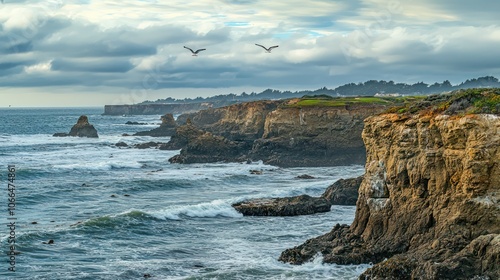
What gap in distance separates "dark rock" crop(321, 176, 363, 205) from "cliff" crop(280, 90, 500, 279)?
12.1 meters

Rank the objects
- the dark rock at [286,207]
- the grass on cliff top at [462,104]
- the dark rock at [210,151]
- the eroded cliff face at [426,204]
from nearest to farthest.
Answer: the eroded cliff face at [426,204]
the grass on cliff top at [462,104]
the dark rock at [286,207]
the dark rock at [210,151]

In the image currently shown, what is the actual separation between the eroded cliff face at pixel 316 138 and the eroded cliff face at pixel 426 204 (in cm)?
3809

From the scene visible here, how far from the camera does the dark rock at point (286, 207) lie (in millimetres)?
38688

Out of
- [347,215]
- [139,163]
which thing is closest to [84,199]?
[347,215]

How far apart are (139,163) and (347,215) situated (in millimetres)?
36220

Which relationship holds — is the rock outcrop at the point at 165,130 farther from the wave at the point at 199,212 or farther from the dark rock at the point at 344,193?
the wave at the point at 199,212

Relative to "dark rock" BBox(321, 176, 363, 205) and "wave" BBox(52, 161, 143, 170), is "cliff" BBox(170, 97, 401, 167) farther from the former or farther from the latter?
"dark rock" BBox(321, 176, 363, 205)

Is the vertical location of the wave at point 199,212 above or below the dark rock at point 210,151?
below

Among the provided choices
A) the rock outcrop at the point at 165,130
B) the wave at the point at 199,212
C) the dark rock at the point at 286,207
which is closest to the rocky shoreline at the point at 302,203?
the dark rock at the point at 286,207

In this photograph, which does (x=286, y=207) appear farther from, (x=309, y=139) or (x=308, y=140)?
(x=309, y=139)

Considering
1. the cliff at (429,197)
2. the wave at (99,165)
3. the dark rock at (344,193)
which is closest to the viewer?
the cliff at (429,197)

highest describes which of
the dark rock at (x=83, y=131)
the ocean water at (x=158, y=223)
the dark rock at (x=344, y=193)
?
the dark rock at (x=83, y=131)

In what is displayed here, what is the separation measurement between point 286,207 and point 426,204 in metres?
14.2

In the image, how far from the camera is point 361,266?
25.9 meters
